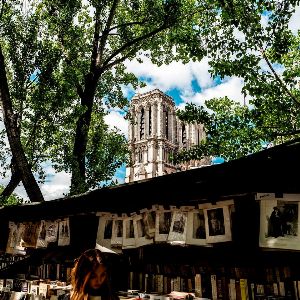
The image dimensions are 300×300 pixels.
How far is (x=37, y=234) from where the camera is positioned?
7.40 meters

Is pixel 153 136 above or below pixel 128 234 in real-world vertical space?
above

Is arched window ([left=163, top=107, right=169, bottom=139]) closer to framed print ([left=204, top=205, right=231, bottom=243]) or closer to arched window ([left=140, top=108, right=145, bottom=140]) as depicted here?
arched window ([left=140, top=108, right=145, bottom=140])

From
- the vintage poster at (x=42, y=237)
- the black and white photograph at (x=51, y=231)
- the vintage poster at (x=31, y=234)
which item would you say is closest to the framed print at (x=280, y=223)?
the black and white photograph at (x=51, y=231)

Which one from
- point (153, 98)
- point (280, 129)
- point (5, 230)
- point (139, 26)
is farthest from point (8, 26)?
point (153, 98)

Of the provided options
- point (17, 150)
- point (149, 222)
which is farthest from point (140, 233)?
point (17, 150)

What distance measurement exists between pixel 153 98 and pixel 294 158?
8910cm

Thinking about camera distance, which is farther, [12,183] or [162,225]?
[12,183]

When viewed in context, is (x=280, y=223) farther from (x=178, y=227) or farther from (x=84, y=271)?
(x=84, y=271)

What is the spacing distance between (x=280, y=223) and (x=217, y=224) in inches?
34.9

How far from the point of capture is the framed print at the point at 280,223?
392cm

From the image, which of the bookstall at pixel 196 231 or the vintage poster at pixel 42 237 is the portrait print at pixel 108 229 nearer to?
the bookstall at pixel 196 231

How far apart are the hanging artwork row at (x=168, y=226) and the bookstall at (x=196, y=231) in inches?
0.5

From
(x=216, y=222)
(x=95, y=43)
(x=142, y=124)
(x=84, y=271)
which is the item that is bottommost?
(x=84, y=271)

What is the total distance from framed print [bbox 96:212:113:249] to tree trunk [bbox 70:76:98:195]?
8200mm
